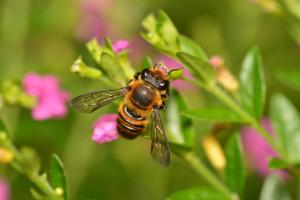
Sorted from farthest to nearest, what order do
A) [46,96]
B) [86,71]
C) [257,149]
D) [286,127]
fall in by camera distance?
[257,149] → [46,96] → [286,127] → [86,71]

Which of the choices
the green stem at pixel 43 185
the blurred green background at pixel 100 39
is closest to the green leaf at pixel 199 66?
the green stem at pixel 43 185

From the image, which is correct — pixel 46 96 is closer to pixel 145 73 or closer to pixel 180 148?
pixel 145 73

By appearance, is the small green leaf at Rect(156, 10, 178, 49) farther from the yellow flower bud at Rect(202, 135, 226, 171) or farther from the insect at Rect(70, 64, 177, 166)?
the yellow flower bud at Rect(202, 135, 226, 171)

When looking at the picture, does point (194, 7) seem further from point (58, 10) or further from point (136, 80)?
point (136, 80)

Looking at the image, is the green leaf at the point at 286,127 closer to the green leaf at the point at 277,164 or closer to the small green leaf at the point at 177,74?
the green leaf at the point at 277,164

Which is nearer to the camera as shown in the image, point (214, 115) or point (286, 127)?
point (214, 115)

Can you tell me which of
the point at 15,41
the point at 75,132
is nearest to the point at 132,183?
the point at 75,132

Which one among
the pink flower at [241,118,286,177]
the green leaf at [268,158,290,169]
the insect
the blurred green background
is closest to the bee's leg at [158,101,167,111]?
the insect

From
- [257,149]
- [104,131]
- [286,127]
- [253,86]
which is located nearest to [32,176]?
[104,131]
